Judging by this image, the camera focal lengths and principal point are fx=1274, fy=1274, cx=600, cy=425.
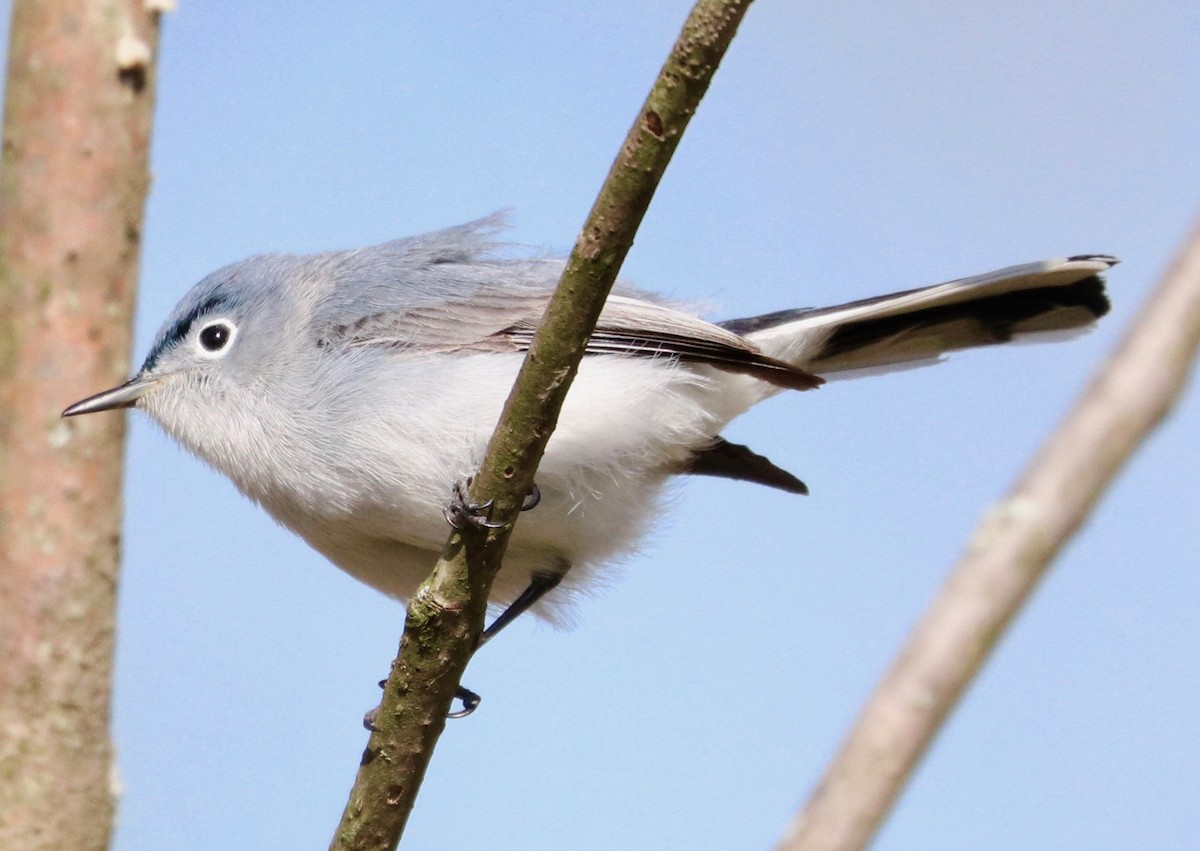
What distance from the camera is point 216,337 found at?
130 inches

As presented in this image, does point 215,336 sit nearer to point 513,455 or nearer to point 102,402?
point 102,402

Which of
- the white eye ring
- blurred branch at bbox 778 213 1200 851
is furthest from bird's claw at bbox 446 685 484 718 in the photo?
blurred branch at bbox 778 213 1200 851

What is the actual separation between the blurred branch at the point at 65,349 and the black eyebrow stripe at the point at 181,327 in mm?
904

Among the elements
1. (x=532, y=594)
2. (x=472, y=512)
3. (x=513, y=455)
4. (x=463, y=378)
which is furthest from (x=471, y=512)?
(x=532, y=594)

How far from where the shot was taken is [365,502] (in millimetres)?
2883

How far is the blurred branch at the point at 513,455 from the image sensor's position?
1.76 m

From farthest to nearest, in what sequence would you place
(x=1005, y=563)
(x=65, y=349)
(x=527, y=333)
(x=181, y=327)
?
(x=181, y=327) < (x=527, y=333) < (x=65, y=349) < (x=1005, y=563)

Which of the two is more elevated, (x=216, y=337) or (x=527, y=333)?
(x=527, y=333)

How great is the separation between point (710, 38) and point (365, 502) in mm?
1530

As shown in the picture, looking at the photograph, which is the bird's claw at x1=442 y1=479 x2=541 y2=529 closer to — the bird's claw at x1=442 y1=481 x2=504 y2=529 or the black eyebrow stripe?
the bird's claw at x1=442 y1=481 x2=504 y2=529

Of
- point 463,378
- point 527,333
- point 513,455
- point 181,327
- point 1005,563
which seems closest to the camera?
point 1005,563

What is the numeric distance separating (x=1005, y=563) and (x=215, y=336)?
9.20 feet

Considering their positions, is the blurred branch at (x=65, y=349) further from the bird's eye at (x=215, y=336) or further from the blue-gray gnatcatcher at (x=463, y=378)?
the bird's eye at (x=215, y=336)

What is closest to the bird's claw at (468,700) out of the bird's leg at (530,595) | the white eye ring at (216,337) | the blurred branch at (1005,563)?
the bird's leg at (530,595)
